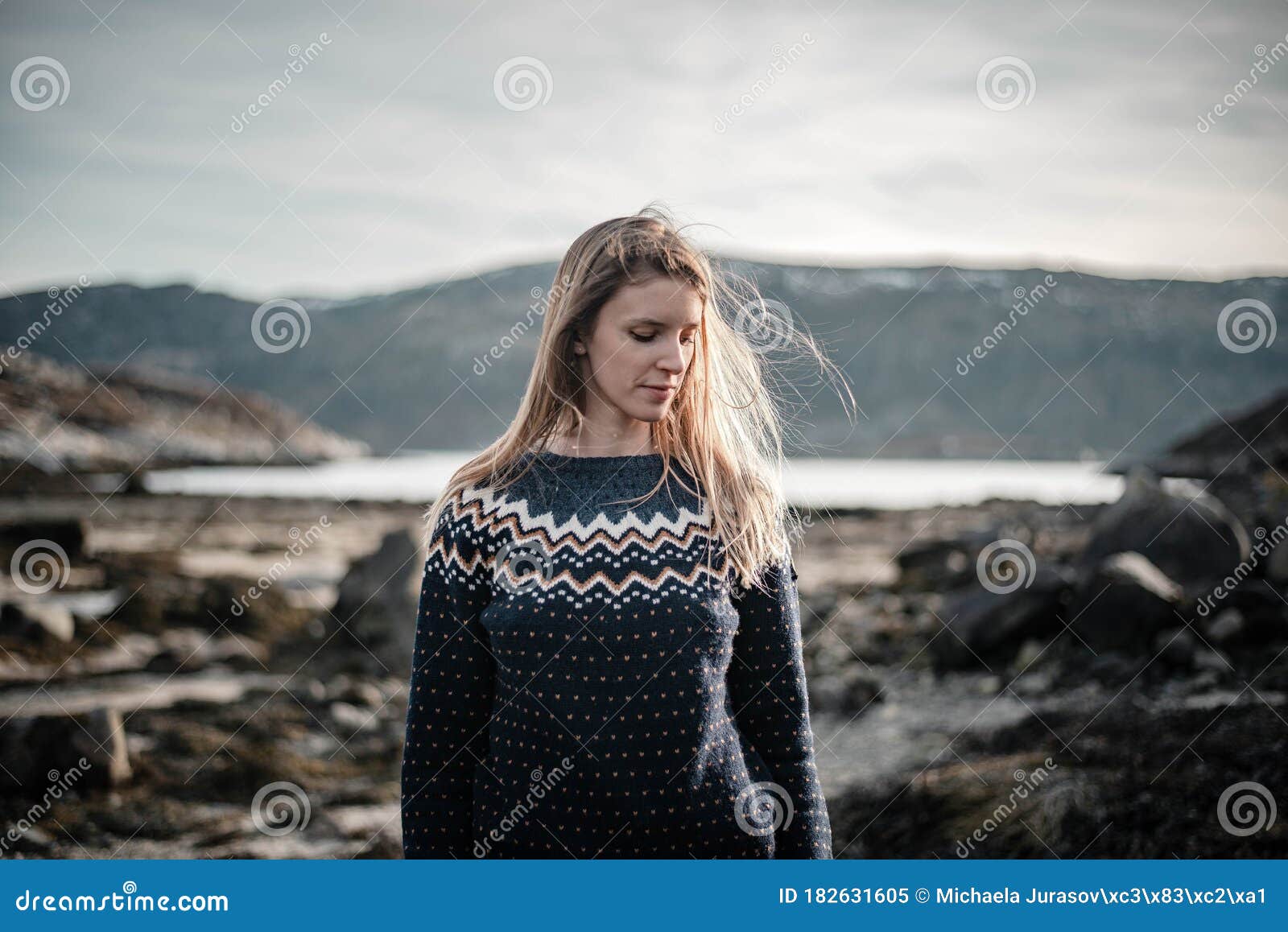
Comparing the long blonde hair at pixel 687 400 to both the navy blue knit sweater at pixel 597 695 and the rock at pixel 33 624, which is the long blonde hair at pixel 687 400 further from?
the rock at pixel 33 624

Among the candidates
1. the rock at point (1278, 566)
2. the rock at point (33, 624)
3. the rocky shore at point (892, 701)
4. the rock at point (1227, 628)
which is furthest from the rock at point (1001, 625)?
the rock at point (33, 624)

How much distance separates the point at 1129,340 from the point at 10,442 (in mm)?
106135

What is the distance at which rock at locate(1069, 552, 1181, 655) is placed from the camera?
657cm

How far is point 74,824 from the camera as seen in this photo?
551 cm

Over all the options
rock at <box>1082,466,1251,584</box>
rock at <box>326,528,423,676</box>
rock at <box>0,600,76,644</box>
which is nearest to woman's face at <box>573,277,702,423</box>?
rock at <box>1082,466,1251,584</box>

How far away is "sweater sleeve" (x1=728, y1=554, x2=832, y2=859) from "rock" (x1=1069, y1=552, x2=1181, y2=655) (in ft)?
17.8

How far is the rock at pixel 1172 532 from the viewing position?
7.26m

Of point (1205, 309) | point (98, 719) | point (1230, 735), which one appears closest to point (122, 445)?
point (98, 719)

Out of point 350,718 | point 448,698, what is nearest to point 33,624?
point 350,718

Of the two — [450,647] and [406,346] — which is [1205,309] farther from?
[450,647]

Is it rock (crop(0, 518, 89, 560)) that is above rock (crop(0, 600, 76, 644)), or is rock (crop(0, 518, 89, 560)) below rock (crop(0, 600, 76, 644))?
above

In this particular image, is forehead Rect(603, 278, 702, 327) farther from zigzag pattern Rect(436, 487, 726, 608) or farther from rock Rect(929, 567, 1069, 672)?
rock Rect(929, 567, 1069, 672)

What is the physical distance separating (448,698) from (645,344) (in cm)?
81

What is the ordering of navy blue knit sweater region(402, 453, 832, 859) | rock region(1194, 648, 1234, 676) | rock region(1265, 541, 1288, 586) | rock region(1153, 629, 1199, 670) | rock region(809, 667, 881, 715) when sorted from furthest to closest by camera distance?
rock region(809, 667, 881, 715)
rock region(1265, 541, 1288, 586)
rock region(1153, 629, 1199, 670)
rock region(1194, 648, 1234, 676)
navy blue knit sweater region(402, 453, 832, 859)
